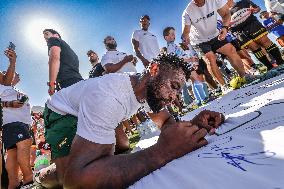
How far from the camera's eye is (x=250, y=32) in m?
5.98

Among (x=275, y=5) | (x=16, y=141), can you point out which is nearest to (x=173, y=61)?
(x=16, y=141)

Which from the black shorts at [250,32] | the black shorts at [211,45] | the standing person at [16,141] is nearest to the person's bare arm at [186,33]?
the black shorts at [211,45]

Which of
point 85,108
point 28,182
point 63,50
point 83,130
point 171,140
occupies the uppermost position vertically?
point 63,50

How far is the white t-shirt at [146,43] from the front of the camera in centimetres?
664

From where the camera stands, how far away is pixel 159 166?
1.71 meters

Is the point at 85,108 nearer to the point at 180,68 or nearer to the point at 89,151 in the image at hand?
the point at 89,151

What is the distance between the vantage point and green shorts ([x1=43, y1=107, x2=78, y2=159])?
251 centimetres

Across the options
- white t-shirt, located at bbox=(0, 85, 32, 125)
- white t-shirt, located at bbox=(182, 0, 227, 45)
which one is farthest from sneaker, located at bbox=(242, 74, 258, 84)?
white t-shirt, located at bbox=(0, 85, 32, 125)

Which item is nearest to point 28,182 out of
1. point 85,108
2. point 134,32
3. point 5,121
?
point 5,121

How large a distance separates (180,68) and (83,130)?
2.89ft

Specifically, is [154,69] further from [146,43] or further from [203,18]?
[146,43]

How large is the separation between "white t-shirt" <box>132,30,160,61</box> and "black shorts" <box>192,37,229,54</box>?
3.84 feet

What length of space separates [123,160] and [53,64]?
7.24 ft

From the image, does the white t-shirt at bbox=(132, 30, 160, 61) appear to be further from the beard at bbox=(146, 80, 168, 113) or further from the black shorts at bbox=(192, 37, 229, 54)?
the beard at bbox=(146, 80, 168, 113)
